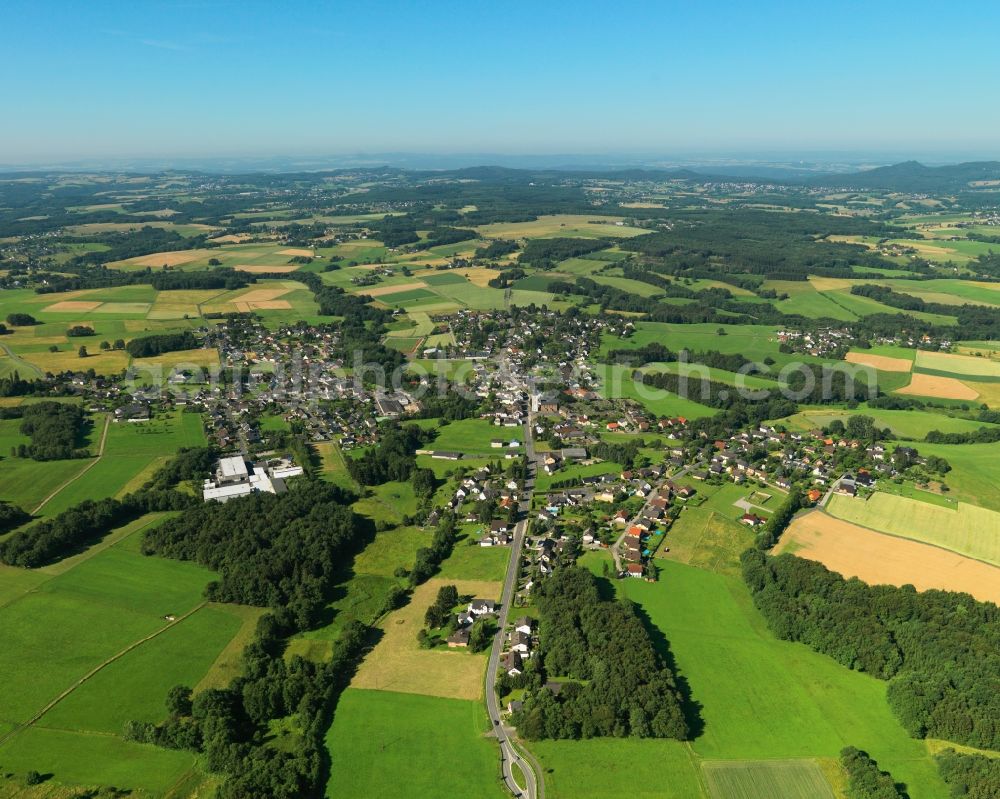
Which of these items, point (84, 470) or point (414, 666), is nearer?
point (414, 666)

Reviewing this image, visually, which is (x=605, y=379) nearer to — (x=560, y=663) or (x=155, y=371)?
(x=560, y=663)

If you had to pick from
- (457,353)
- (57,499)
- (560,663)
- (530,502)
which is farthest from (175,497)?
(457,353)

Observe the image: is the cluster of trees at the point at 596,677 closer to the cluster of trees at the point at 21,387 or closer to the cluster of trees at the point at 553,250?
the cluster of trees at the point at 21,387

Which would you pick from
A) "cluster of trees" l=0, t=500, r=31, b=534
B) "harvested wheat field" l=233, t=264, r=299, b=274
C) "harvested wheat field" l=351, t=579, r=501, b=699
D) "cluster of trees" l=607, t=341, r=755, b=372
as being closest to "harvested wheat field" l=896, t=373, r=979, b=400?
"cluster of trees" l=607, t=341, r=755, b=372

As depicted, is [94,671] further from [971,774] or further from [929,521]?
[929,521]

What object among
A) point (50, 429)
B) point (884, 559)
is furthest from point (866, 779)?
point (50, 429)
